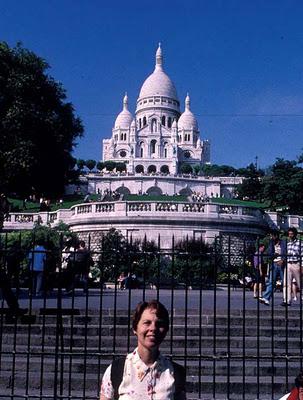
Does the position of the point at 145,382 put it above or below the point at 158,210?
below

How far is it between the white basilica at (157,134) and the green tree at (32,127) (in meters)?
80.0

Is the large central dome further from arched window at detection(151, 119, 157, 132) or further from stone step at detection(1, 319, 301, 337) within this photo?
stone step at detection(1, 319, 301, 337)

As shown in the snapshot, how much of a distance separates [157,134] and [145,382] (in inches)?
4628

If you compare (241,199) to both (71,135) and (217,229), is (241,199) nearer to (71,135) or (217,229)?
(217,229)

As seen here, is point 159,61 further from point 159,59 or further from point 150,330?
point 150,330

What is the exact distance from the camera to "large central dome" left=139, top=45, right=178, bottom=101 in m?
129

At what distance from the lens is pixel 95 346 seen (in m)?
8.78

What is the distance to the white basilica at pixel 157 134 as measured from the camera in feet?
378

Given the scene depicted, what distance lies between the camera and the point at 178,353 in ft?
27.5

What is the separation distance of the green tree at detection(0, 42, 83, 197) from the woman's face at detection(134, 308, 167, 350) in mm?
23493

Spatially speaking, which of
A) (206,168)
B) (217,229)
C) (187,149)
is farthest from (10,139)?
→ (187,149)

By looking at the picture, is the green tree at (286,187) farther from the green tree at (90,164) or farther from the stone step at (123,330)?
the green tree at (90,164)

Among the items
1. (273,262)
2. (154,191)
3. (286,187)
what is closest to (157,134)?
(154,191)

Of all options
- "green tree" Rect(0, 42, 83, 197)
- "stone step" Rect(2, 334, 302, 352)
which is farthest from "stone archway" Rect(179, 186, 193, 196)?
"stone step" Rect(2, 334, 302, 352)
